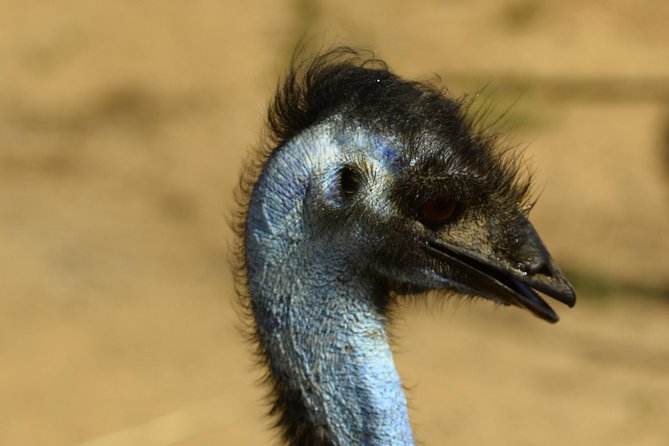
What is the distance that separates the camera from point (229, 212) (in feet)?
22.6

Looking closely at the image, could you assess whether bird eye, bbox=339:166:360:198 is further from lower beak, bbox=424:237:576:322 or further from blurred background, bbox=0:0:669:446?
blurred background, bbox=0:0:669:446

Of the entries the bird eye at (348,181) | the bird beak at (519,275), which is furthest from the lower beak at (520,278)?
the bird eye at (348,181)

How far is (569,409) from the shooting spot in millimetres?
6930

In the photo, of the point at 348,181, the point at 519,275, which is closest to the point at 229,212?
the point at 348,181

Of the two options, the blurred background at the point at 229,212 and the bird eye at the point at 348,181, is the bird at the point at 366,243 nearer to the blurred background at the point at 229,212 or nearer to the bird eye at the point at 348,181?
the bird eye at the point at 348,181

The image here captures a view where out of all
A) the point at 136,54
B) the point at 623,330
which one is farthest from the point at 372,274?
the point at 136,54

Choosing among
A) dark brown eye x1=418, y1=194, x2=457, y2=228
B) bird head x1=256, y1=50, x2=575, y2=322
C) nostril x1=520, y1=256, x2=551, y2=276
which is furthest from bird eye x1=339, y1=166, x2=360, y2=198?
nostril x1=520, y1=256, x2=551, y2=276

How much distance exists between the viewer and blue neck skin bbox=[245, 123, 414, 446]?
304cm

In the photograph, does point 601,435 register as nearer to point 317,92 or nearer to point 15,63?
point 317,92

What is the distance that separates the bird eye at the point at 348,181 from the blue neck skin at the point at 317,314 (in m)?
0.05

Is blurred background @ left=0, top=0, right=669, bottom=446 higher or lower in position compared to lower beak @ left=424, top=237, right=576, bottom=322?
higher

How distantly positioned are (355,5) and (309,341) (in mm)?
8935

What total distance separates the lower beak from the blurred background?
2929 mm

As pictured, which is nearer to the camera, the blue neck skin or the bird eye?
the blue neck skin
